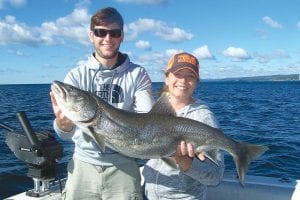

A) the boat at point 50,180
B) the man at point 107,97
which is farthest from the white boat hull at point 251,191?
the man at point 107,97

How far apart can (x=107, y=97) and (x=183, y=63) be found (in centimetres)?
99

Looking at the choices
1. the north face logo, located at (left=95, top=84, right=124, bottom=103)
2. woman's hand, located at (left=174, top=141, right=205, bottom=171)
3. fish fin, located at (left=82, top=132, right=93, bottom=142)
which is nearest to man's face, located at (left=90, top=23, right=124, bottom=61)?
the north face logo, located at (left=95, top=84, right=124, bottom=103)

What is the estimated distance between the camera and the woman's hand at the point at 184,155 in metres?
4.64

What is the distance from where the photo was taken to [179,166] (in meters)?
4.70

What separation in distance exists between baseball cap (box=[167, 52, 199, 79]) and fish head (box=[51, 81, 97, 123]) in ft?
3.44

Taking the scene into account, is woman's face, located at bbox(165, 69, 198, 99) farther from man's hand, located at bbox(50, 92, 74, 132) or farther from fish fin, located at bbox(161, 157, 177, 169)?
man's hand, located at bbox(50, 92, 74, 132)

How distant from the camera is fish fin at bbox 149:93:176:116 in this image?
474 cm

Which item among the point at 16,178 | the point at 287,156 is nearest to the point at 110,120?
the point at 16,178

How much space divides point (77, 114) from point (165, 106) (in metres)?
0.95

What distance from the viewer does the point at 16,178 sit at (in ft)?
39.6

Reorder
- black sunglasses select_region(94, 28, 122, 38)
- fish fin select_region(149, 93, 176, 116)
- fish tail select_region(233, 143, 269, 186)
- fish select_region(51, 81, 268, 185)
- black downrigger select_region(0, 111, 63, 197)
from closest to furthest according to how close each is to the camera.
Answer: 1. fish select_region(51, 81, 268, 185)
2. fish fin select_region(149, 93, 176, 116)
3. fish tail select_region(233, 143, 269, 186)
4. black sunglasses select_region(94, 28, 122, 38)
5. black downrigger select_region(0, 111, 63, 197)

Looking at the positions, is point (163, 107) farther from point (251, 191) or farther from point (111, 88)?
point (251, 191)

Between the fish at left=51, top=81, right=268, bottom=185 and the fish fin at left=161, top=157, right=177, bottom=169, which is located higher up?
the fish at left=51, top=81, right=268, bottom=185

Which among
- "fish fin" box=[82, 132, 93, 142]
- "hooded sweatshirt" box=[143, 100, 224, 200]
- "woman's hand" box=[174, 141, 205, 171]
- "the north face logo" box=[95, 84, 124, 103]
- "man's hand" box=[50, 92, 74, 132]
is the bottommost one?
"hooded sweatshirt" box=[143, 100, 224, 200]
